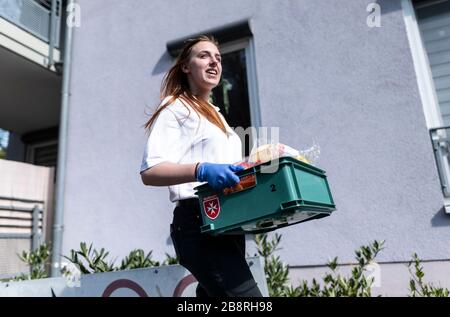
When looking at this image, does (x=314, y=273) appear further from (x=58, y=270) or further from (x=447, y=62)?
(x=58, y=270)

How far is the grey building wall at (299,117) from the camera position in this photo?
10.9ft

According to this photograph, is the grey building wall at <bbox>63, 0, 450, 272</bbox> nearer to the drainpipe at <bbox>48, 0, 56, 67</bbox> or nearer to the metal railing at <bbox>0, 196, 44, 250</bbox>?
the drainpipe at <bbox>48, 0, 56, 67</bbox>

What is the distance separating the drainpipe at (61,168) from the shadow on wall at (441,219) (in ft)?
14.0

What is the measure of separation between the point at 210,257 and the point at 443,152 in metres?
2.82

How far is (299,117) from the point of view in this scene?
12.5ft

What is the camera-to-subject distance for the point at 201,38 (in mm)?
1731

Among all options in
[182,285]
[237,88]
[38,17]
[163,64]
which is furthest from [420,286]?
[38,17]

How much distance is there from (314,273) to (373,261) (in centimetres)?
56

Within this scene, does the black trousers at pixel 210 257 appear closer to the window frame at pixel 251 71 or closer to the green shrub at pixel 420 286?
the green shrub at pixel 420 286

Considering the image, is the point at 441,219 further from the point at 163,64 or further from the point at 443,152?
the point at 163,64

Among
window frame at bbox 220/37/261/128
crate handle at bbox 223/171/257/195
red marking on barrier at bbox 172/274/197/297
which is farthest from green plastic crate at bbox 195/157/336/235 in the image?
window frame at bbox 220/37/261/128

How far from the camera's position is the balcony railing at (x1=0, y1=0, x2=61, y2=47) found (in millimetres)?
5414

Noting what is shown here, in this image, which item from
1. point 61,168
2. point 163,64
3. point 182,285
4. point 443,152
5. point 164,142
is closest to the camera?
point 164,142

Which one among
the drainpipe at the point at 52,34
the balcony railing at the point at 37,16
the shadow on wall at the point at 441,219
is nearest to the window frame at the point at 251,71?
the shadow on wall at the point at 441,219
